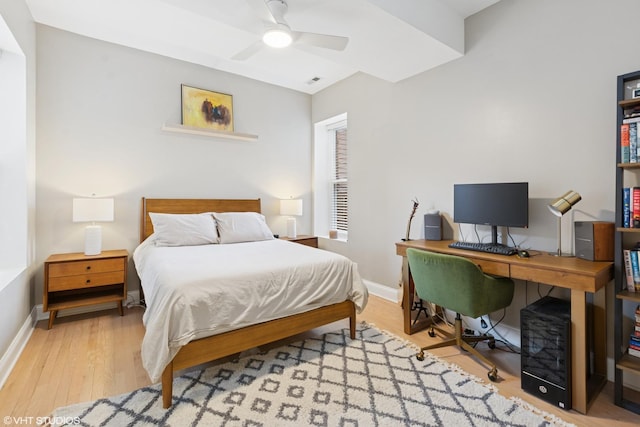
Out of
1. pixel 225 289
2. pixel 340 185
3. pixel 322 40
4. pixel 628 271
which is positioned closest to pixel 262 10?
pixel 322 40

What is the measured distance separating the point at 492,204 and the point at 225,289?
2128 millimetres

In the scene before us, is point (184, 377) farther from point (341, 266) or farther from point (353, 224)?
point (353, 224)

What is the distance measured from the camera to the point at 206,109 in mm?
3873

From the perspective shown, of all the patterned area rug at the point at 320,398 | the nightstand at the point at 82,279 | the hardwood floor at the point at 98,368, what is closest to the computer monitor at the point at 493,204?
the hardwood floor at the point at 98,368

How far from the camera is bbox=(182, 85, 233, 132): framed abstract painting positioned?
147 inches

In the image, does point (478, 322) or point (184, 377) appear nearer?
point (184, 377)

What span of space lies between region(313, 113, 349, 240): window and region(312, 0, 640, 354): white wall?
3.02 feet

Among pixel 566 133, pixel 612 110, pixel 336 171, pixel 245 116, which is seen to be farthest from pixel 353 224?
pixel 612 110

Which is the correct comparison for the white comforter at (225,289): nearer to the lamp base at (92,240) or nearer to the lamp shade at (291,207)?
the lamp base at (92,240)

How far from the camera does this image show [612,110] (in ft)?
6.63

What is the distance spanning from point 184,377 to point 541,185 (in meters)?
2.94

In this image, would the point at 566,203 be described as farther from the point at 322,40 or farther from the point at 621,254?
the point at 322,40

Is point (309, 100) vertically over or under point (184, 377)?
over

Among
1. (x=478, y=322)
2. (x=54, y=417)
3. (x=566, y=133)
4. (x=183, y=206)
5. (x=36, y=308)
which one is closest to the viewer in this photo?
(x=54, y=417)
